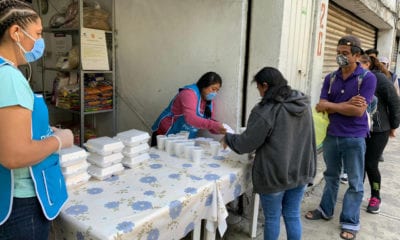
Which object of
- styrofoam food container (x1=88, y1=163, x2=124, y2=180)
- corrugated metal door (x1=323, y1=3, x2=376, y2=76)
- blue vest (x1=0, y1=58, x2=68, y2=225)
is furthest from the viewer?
corrugated metal door (x1=323, y1=3, x2=376, y2=76)

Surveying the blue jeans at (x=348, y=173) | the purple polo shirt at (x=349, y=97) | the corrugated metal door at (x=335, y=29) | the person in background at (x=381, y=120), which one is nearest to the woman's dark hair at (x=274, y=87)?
the purple polo shirt at (x=349, y=97)

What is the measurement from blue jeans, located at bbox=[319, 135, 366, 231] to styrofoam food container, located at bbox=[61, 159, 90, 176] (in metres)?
2.10

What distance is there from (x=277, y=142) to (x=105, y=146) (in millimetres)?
1065

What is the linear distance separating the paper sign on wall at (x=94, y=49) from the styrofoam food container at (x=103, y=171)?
200cm

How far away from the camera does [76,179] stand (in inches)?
70.9

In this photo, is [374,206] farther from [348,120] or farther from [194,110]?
[194,110]

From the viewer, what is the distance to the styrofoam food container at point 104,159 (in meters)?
1.92

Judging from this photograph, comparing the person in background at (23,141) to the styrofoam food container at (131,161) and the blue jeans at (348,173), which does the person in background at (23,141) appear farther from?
the blue jeans at (348,173)

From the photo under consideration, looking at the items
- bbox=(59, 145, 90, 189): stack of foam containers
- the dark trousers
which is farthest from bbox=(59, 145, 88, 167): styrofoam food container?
the dark trousers

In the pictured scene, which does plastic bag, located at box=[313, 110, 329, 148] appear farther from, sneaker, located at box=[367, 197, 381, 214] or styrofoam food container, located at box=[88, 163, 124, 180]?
styrofoam food container, located at box=[88, 163, 124, 180]

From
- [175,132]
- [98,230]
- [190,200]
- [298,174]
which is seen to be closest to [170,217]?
[190,200]

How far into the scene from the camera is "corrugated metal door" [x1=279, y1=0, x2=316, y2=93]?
3.08 metres

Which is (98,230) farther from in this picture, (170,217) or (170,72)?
(170,72)

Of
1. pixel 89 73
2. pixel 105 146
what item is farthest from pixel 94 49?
pixel 105 146
